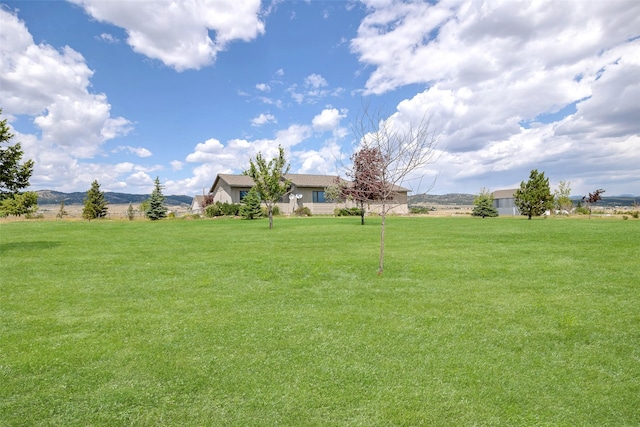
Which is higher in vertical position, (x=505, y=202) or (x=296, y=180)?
(x=296, y=180)

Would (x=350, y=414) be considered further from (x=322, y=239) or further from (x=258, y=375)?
(x=322, y=239)

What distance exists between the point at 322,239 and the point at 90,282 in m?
9.85

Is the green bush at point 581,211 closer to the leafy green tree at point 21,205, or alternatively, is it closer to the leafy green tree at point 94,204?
the leafy green tree at point 94,204

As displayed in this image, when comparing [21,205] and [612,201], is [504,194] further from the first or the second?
[21,205]

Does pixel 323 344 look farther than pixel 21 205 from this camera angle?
No

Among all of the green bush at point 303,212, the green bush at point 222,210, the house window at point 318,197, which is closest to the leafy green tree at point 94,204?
the green bush at point 222,210

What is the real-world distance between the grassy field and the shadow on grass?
4223 millimetres

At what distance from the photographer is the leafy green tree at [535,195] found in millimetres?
31781

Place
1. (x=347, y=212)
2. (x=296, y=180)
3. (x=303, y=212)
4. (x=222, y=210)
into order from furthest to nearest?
(x=296, y=180)
(x=303, y=212)
(x=347, y=212)
(x=222, y=210)

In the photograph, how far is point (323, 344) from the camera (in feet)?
16.7

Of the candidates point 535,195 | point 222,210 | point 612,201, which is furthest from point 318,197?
point 612,201

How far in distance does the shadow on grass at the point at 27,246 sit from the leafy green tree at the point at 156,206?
24014 millimetres

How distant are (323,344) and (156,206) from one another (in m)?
39.2

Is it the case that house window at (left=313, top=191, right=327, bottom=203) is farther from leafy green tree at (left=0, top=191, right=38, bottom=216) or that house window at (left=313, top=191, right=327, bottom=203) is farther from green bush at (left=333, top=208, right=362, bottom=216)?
leafy green tree at (left=0, top=191, right=38, bottom=216)
